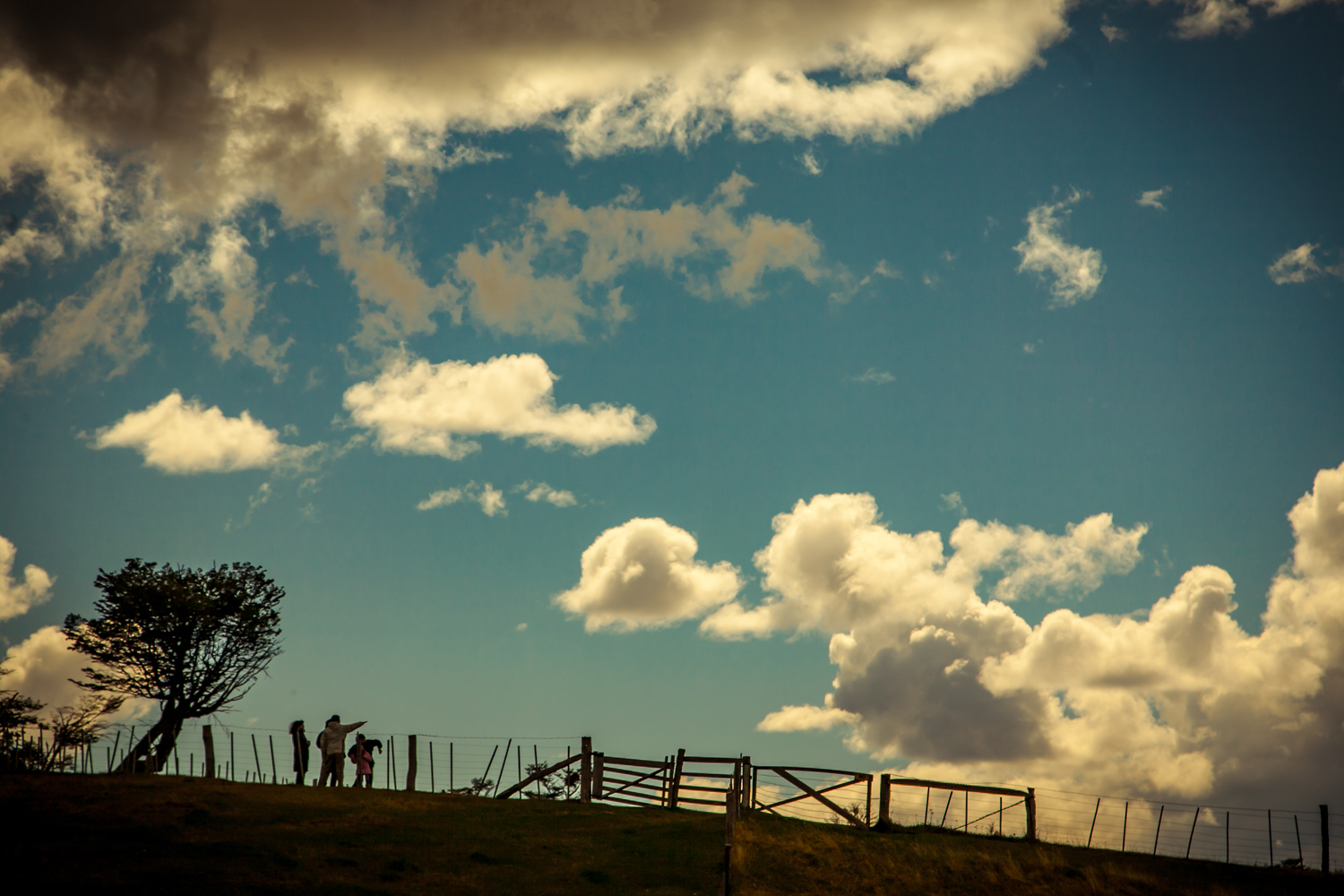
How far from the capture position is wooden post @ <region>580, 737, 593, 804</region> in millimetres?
33250

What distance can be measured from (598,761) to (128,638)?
80.9ft

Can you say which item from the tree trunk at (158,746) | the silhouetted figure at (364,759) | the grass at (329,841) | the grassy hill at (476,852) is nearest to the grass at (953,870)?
the grassy hill at (476,852)

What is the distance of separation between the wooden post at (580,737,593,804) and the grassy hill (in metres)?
3.28

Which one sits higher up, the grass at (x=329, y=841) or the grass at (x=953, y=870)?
the grass at (x=329, y=841)

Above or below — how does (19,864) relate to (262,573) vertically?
below

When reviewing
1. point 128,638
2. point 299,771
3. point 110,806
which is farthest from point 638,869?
point 128,638

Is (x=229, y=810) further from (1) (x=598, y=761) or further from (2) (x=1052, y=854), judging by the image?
(2) (x=1052, y=854)

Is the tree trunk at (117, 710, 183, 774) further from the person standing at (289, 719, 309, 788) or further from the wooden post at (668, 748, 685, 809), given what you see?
the wooden post at (668, 748, 685, 809)

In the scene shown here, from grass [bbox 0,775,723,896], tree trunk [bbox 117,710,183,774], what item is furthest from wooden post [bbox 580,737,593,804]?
tree trunk [bbox 117,710,183,774]

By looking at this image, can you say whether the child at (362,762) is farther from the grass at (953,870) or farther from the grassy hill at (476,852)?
the grass at (953,870)

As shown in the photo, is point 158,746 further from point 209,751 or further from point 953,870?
point 953,870

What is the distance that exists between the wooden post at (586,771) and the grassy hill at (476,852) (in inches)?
129

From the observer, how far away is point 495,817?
90.9 ft

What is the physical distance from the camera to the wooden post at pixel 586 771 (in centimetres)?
3325
